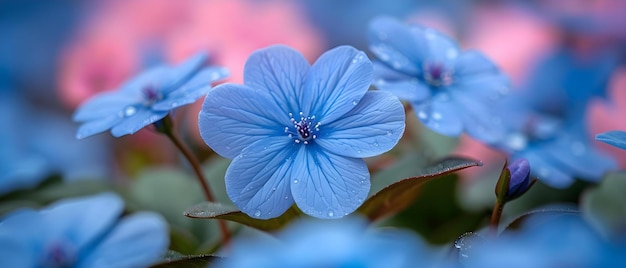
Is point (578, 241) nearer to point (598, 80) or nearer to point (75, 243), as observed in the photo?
point (75, 243)

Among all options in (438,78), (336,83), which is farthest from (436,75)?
(336,83)

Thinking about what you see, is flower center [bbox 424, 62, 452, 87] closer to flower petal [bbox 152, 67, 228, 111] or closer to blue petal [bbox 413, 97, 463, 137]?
blue petal [bbox 413, 97, 463, 137]

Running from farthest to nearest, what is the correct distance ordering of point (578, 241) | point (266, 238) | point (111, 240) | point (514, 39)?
1. point (514, 39)
2. point (266, 238)
3. point (111, 240)
4. point (578, 241)

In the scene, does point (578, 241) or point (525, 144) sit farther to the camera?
point (525, 144)

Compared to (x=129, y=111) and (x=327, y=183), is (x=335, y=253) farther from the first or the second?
(x=129, y=111)

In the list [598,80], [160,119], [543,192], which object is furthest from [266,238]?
[598,80]

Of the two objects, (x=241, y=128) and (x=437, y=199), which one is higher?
(x=241, y=128)
